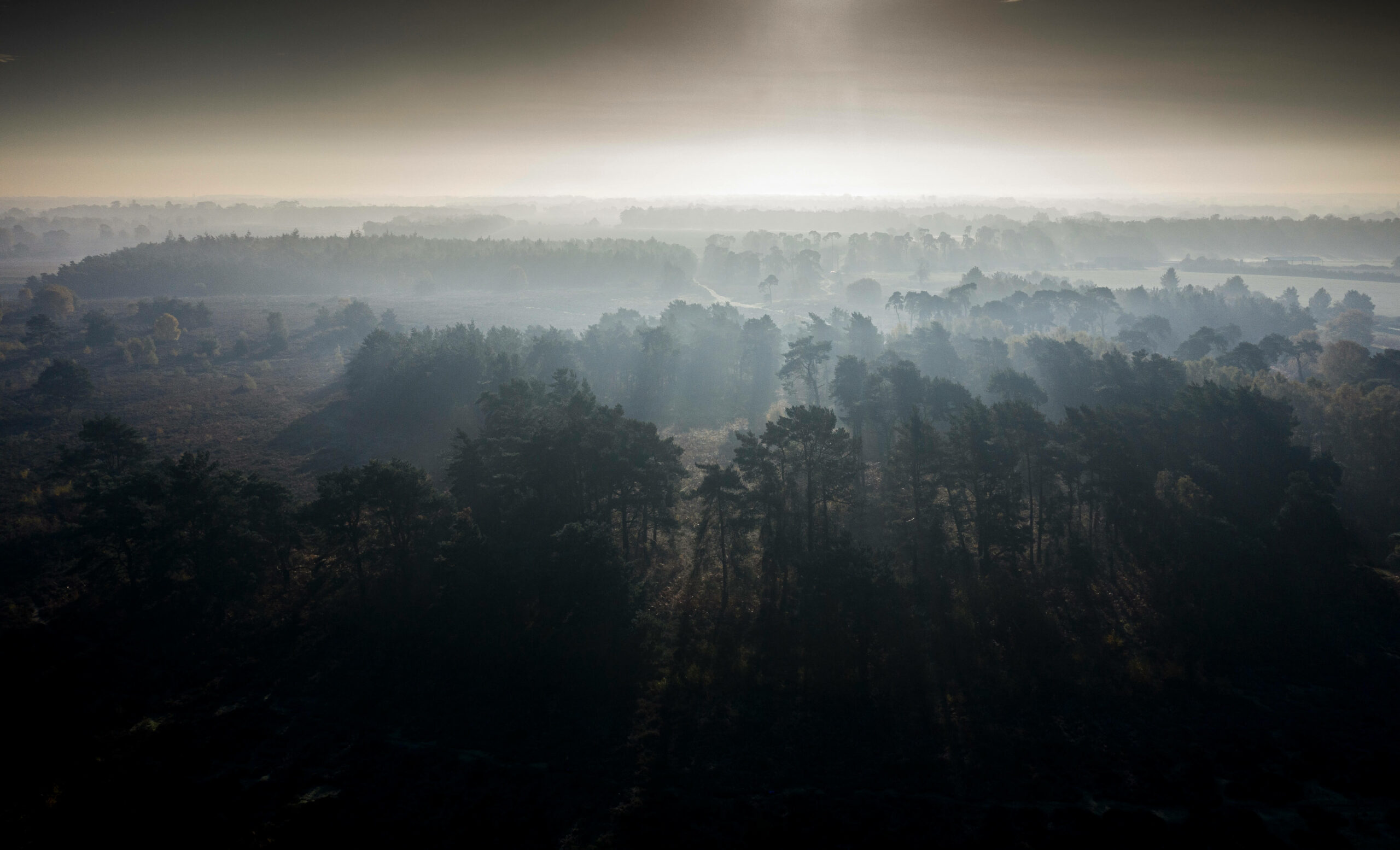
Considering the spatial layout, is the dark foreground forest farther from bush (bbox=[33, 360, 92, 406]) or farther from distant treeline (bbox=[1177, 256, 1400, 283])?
distant treeline (bbox=[1177, 256, 1400, 283])

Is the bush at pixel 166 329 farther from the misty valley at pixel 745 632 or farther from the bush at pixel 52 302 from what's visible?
the misty valley at pixel 745 632

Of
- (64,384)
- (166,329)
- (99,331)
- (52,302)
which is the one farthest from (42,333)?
(52,302)

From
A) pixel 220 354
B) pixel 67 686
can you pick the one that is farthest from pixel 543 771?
pixel 220 354

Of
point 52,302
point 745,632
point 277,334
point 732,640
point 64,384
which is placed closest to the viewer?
point 732,640

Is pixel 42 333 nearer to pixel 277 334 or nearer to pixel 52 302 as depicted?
pixel 277 334

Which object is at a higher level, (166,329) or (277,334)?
(166,329)

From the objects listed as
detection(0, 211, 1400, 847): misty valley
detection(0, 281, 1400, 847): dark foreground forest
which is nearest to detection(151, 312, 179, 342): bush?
detection(0, 211, 1400, 847): misty valley

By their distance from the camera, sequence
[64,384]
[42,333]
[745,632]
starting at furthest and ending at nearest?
1. [42,333]
2. [64,384]
3. [745,632]

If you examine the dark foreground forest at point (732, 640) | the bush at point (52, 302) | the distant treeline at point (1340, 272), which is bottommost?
the dark foreground forest at point (732, 640)

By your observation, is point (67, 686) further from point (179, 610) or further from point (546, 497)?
point (546, 497)

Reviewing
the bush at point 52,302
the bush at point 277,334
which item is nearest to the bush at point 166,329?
the bush at point 277,334
